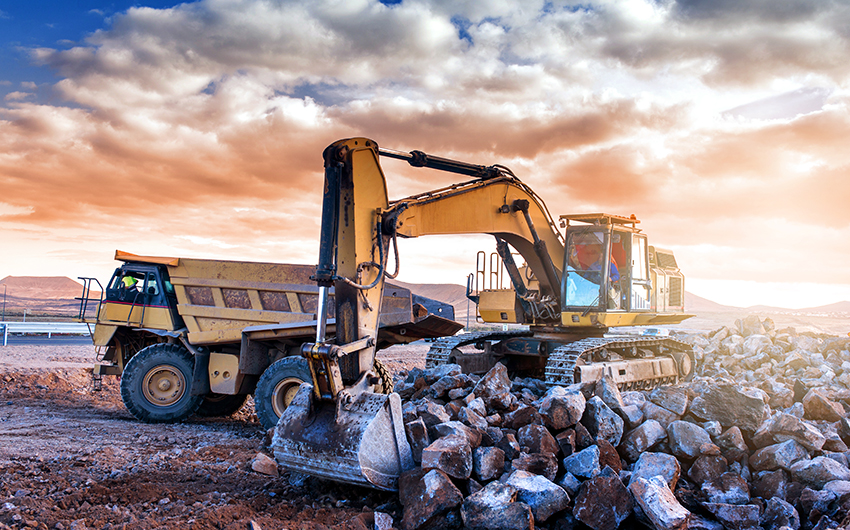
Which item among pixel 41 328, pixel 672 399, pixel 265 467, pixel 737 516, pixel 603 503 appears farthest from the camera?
pixel 41 328

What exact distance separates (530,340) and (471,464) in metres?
4.72

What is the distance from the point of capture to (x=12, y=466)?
20.0ft

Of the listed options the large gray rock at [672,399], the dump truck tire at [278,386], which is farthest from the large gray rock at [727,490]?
the dump truck tire at [278,386]

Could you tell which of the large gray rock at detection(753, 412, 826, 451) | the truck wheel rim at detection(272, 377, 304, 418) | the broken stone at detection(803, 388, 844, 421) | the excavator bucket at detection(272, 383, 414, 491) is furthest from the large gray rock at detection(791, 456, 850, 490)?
the truck wheel rim at detection(272, 377, 304, 418)

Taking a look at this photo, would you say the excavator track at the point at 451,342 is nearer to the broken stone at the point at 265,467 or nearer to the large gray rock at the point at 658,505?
the broken stone at the point at 265,467

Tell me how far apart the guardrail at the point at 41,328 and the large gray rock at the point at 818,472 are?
2170 cm

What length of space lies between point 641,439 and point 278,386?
487 centimetres

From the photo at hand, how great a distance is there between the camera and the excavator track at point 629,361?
812 centimetres

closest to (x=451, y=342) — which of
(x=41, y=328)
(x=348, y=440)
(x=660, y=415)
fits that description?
(x=660, y=415)

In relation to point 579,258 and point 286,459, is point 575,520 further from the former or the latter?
point 579,258

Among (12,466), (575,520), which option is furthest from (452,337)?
(12,466)

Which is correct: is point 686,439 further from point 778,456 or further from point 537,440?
point 537,440

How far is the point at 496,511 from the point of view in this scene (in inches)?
176

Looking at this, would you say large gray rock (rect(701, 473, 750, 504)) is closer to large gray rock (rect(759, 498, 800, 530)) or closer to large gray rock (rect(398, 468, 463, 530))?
large gray rock (rect(759, 498, 800, 530))
